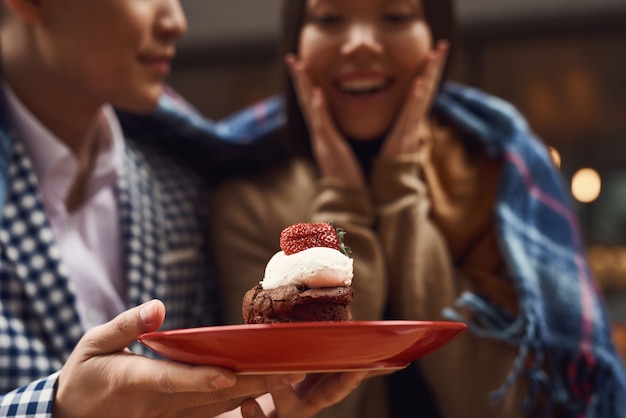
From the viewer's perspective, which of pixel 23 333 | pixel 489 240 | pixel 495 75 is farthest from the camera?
pixel 495 75

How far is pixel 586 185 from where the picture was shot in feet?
8.84

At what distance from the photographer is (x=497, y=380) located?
1218 millimetres

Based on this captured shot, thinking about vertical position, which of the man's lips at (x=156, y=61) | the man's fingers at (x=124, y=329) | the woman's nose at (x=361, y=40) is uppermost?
the woman's nose at (x=361, y=40)

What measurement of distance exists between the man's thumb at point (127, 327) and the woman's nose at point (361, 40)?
1.95 ft

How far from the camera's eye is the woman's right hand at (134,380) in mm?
719

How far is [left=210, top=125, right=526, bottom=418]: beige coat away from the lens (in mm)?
1214

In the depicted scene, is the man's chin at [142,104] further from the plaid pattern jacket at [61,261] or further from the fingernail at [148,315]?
the fingernail at [148,315]

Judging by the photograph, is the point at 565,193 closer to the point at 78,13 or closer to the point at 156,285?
the point at 156,285

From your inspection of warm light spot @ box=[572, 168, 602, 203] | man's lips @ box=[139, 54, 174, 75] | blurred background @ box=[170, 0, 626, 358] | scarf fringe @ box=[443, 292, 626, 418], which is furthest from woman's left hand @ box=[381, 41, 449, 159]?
warm light spot @ box=[572, 168, 602, 203]

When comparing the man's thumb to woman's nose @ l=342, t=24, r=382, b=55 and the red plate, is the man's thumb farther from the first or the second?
woman's nose @ l=342, t=24, r=382, b=55

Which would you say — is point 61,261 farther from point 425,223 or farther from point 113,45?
point 425,223

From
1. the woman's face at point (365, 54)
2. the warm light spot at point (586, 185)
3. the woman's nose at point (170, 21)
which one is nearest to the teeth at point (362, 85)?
→ the woman's face at point (365, 54)

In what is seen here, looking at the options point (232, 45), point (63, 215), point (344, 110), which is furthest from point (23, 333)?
point (232, 45)

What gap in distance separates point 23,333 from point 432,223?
1.85ft
